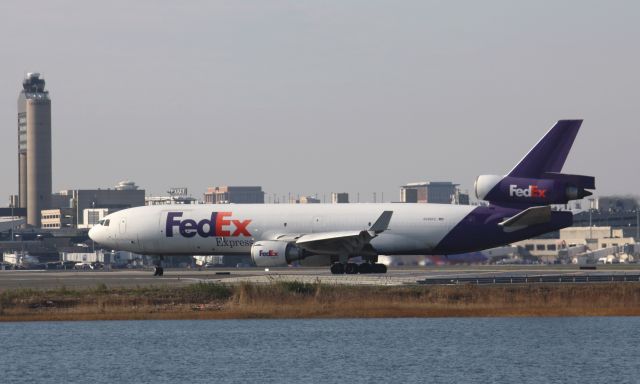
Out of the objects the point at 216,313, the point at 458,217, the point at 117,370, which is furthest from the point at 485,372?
the point at 458,217

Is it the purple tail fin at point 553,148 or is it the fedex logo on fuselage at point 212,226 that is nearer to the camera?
the purple tail fin at point 553,148

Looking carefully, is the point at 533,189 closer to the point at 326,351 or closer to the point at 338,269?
the point at 338,269

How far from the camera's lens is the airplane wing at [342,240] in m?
88.0

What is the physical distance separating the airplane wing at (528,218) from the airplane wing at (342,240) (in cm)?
850

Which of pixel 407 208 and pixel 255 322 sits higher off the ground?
pixel 407 208

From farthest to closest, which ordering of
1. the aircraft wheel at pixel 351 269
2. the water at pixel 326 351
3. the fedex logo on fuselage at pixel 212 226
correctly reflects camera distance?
the fedex logo on fuselage at pixel 212 226 < the aircraft wheel at pixel 351 269 < the water at pixel 326 351

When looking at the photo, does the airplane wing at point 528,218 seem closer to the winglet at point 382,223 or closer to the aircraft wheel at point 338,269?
the winglet at point 382,223

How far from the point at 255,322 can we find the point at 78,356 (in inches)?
575

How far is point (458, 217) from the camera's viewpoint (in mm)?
88562

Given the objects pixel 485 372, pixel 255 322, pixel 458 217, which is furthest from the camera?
pixel 458 217

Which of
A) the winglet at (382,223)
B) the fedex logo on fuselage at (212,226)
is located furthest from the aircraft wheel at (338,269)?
the fedex logo on fuselage at (212,226)

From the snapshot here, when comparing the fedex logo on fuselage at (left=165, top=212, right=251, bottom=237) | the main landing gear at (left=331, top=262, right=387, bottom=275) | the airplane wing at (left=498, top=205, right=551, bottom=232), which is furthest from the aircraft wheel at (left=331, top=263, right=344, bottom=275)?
the airplane wing at (left=498, top=205, right=551, bottom=232)

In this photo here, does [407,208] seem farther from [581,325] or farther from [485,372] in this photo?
[485,372]

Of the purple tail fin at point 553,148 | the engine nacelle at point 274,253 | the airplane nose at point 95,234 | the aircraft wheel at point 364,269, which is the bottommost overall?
the aircraft wheel at point 364,269
